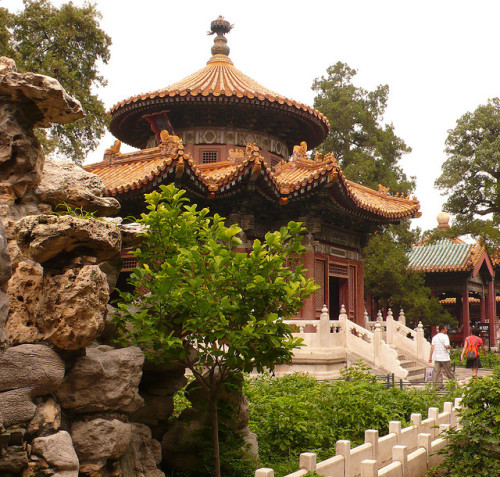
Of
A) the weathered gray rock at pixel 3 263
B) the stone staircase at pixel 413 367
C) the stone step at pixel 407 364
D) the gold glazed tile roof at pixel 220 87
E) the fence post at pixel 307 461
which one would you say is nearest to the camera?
the weathered gray rock at pixel 3 263

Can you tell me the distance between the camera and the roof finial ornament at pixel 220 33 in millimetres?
17328

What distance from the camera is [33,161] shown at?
441 centimetres

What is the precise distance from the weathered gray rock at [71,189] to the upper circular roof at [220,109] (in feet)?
29.6

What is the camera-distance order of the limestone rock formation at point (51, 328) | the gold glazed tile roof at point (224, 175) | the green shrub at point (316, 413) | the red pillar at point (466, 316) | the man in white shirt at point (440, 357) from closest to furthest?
the limestone rock formation at point (51, 328), the green shrub at point (316, 413), the gold glazed tile roof at point (224, 175), the man in white shirt at point (440, 357), the red pillar at point (466, 316)

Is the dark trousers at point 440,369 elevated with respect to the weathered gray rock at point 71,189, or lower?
lower

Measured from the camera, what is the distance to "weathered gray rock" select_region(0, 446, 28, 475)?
339cm

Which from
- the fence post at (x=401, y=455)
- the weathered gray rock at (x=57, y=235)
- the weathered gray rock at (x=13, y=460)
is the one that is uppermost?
the weathered gray rock at (x=57, y=235)

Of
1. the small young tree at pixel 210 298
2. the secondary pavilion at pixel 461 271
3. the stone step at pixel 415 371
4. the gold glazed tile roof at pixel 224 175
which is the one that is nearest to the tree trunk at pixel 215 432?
the small young tree at pixel 210 298

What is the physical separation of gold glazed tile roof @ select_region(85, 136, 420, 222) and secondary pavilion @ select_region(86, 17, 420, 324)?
0.07 ft

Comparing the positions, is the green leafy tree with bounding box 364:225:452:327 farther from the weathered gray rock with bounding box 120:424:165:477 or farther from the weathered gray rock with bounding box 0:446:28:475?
the weathered gray rock with bounding box 0:446:28:475

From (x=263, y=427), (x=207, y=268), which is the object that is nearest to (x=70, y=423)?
(x=207, y=268)

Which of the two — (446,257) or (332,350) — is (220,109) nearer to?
(332,350)

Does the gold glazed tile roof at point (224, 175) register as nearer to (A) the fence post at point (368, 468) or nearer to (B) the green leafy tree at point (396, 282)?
(B) the green leafy tree at point (396, 282)

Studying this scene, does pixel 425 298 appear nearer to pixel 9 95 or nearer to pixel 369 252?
pixel 369 252
